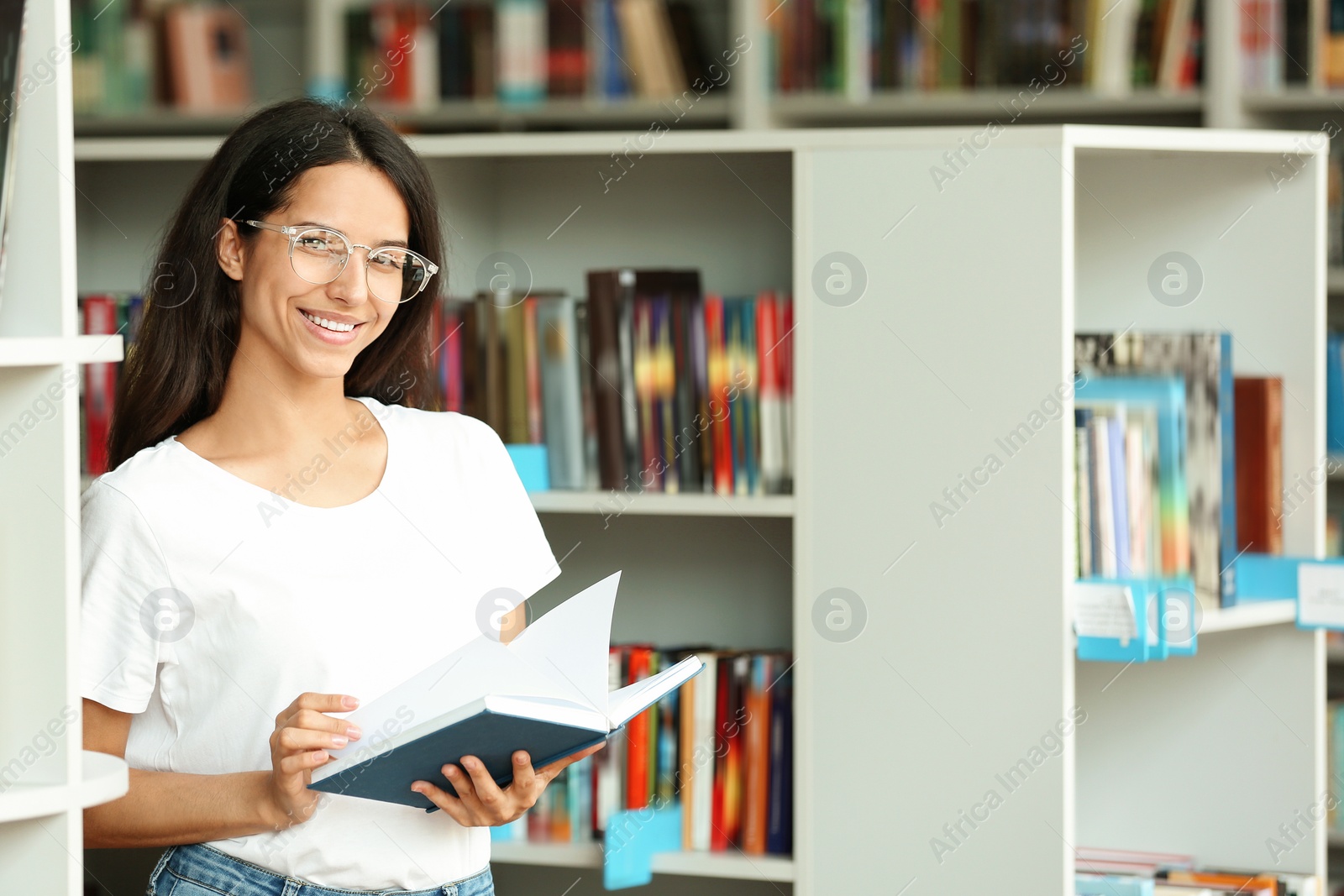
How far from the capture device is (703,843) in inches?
79.4

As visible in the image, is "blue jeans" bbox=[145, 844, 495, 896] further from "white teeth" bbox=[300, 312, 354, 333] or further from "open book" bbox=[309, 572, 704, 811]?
"white teeth" bbox=[300, 312, 354, 333]

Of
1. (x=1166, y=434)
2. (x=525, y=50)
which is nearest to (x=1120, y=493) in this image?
(x=1166, y=434)

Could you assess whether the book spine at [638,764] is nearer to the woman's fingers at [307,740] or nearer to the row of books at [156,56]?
the woman's fingers at [307,740]

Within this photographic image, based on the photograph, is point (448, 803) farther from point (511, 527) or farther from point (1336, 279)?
point (1336, 279)

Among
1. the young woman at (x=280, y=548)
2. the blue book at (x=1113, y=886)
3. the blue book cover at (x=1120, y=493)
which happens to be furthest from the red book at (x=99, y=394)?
the blue book at (x=1113, y=886)

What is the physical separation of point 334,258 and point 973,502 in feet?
2.95

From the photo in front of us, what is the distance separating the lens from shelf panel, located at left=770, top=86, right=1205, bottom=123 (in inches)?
108

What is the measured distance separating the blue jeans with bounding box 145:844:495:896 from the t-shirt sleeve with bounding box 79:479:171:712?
16 cm

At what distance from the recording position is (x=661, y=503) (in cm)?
197

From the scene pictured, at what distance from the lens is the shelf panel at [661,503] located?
1900 mm

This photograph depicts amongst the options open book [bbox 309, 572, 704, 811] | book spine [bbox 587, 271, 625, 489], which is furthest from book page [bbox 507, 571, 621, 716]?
book spine [bbox 587, 271, 625, 489]

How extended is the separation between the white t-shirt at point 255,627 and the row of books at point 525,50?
1.80 meters

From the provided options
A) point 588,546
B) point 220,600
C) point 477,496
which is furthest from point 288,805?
point 588,546

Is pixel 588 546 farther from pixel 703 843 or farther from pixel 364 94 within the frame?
pixel 364 94
